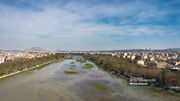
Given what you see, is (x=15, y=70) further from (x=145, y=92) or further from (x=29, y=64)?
(x=145, y=92)

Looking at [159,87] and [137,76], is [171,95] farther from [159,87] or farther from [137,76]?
[137,76]

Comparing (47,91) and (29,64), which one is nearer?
(47,91)

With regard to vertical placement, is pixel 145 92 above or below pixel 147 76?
below

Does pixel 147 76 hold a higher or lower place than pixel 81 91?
higher

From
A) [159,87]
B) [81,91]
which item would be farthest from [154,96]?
[81,91]

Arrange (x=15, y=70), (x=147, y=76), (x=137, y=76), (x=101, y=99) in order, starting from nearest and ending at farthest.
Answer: (x=101, y=99)
(x=147, y=76)
(x=137, y=76)
(x=15, y=70)

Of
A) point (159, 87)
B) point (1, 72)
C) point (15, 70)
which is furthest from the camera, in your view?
point (15, 70)

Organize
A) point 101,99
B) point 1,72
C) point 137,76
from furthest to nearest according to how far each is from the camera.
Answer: point 1,72 → point 137,76 → point 101,99

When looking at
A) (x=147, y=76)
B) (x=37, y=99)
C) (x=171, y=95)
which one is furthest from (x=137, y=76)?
(x=37, y=99)

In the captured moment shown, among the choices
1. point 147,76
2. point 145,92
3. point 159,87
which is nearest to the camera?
point 145,92

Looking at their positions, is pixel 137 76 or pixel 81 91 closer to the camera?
pixel 81 91
